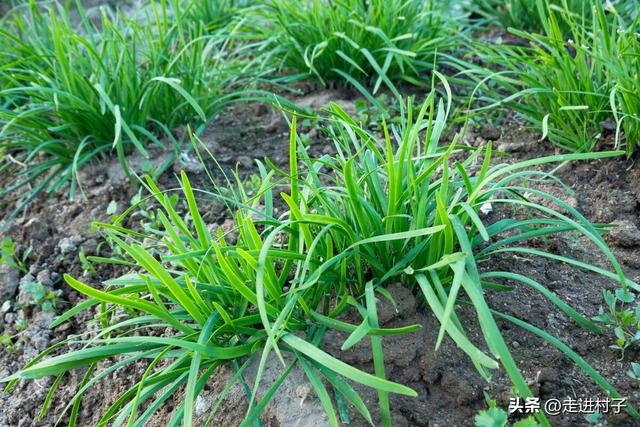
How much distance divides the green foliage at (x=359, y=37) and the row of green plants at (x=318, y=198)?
0.01 meters

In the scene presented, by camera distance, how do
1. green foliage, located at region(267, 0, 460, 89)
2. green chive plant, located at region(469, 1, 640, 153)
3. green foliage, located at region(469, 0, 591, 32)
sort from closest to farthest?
green chive plant, located at region(469, 1, 640, 153), green foliage, located at region(267, 0, 460, 89), green foliage, located at region(469, 0, 591, 32)

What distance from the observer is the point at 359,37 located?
10.3 ft

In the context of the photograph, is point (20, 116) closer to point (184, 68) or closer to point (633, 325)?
point (184, 68)

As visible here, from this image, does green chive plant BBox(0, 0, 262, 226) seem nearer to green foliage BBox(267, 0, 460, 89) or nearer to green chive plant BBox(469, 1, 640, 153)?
green foliage BBox(267, 0, 460, 89)

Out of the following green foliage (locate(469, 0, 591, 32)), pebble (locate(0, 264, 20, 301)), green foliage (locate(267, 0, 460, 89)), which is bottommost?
pebble (locate(0, 264, 20, 301))

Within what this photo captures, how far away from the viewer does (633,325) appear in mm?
1942

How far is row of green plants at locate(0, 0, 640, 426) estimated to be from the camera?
178 cm

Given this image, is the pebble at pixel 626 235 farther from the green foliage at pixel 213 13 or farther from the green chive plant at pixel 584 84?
the green foliage at pixel 213 13

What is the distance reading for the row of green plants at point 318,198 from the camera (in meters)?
1.78

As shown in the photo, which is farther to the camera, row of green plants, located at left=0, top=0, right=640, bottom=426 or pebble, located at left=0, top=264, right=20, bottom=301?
pebble, located at left=0, top=264, right=20, bottom=301

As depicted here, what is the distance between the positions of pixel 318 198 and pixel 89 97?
134 cm

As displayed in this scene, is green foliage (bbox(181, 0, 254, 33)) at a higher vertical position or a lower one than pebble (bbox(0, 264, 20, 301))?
higher

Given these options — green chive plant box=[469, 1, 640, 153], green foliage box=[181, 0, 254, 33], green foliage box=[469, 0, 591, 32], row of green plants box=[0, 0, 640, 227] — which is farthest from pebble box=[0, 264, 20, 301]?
green foliage box=[469, 0, 591, 32]

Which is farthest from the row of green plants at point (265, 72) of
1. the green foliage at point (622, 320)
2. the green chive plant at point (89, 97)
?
the green foliage at point (622, 320)
